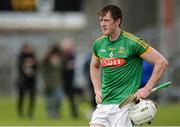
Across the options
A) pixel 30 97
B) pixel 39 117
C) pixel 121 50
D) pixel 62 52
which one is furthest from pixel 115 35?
pixel 62 52

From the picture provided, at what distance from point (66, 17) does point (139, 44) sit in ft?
82.9

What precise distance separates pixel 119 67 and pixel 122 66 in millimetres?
37

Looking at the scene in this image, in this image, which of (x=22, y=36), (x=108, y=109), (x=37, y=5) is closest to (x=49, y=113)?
(x=37, y=5)

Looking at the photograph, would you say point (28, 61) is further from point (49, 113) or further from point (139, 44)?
point (139, 44)

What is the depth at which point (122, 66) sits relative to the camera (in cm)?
1134

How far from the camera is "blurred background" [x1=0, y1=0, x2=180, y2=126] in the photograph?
24.6 meters

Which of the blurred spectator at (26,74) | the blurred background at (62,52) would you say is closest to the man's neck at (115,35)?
the blurred background at (62,52)

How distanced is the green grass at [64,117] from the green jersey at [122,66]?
1066 centimetres

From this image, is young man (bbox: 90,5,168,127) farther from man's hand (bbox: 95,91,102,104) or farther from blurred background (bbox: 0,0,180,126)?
blurred background (bbox: 0,0,180,126)

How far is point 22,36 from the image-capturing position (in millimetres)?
35500

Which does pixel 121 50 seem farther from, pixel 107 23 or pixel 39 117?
pixel 39 117

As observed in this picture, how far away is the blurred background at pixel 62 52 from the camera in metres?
24.6

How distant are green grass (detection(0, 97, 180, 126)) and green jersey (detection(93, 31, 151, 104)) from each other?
420 inches

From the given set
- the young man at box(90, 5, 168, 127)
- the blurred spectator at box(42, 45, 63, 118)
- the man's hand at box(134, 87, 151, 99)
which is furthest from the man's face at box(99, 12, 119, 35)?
the blurred spectator at box(42, 45, 63, 118)
